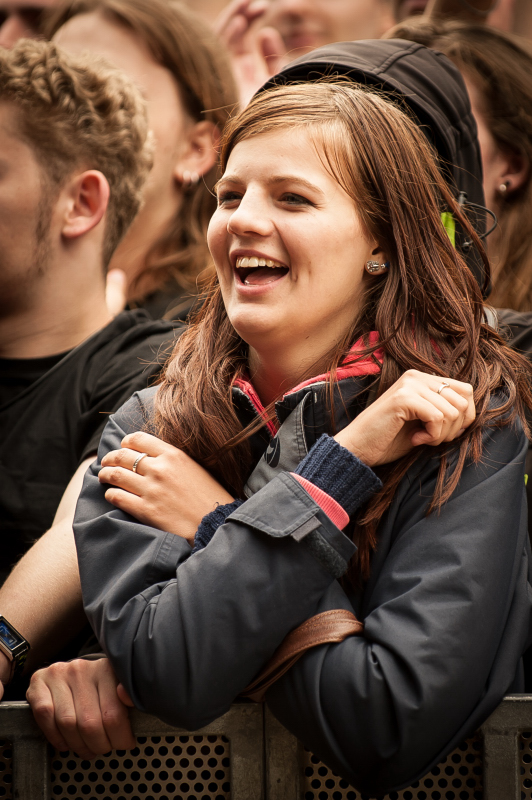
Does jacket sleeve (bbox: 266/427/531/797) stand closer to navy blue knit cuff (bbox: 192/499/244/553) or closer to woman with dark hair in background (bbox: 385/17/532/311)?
navy blue knit cuff (bbox: 192/499/244/553)

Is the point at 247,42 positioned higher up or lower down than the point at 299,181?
lower down

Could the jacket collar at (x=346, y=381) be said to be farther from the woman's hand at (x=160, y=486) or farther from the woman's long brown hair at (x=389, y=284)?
the woman's hand at (x=160, y=486)

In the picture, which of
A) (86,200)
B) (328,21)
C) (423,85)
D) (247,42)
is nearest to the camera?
(423,85)

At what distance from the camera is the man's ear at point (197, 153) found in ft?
10.9

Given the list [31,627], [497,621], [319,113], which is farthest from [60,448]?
[497,621]

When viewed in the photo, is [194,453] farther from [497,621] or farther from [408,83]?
[408,83]

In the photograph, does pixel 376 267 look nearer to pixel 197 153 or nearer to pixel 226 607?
pixel 226 607

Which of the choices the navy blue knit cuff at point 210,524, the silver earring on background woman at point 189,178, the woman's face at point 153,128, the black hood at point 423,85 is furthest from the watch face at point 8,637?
the silver earring on background woman at point 189,178

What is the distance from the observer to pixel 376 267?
174 centimetres

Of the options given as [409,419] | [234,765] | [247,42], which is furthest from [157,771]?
[247,42]

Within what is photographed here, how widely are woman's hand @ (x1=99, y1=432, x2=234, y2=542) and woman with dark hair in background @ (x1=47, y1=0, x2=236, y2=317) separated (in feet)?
5.26

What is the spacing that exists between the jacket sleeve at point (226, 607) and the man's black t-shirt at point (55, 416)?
0.68m

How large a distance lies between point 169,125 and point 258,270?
1782mm

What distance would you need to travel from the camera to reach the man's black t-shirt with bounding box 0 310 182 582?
85.7 inches
